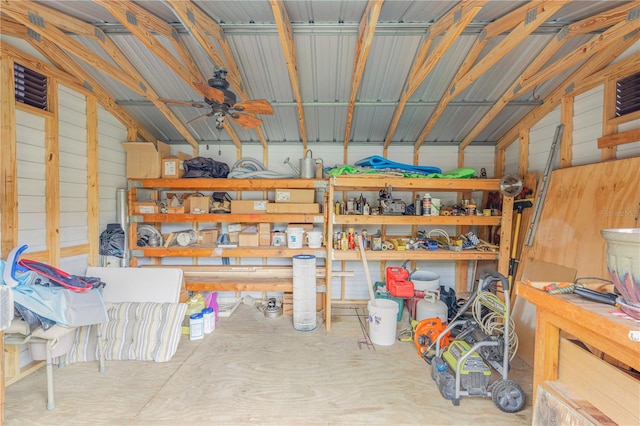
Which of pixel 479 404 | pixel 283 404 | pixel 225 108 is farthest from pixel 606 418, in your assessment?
pixel 225 108

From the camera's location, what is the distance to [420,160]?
465 cm

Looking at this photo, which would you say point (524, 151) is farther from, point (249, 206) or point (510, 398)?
point (249, 206)

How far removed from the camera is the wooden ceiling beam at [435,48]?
2.29 meters

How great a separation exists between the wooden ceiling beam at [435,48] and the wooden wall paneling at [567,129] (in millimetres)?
1776

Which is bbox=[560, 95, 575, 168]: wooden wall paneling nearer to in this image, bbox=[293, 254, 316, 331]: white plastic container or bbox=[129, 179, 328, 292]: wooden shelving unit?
bbox=[129, 179, 328, 292]: wooden shelving unit

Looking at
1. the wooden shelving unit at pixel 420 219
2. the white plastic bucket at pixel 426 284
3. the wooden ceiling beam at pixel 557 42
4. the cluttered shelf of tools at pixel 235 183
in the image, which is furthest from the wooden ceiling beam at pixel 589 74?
the cluttered shelf of tools at pixel 235 183

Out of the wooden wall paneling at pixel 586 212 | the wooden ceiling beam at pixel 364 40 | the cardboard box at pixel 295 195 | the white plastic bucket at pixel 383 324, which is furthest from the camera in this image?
the cardboard box at pixel 295 195

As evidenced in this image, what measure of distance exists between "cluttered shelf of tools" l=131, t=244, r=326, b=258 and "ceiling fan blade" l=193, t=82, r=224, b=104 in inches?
81.0

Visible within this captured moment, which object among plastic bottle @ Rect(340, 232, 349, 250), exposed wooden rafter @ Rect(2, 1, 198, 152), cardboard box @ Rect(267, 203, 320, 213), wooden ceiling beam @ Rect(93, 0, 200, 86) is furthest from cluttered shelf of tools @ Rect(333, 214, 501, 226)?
exposed wooden rafter @ Rect(2, 1, 198, 152)

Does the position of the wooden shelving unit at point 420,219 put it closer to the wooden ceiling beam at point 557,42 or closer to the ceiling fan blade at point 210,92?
the wooden ceiling beam at point 557,42

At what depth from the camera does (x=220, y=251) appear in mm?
3904

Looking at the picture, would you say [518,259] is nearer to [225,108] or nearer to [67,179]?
[225,108]

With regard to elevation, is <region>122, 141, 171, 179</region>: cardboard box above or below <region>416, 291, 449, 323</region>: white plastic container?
above

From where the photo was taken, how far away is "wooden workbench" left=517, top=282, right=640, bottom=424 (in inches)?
35.4
